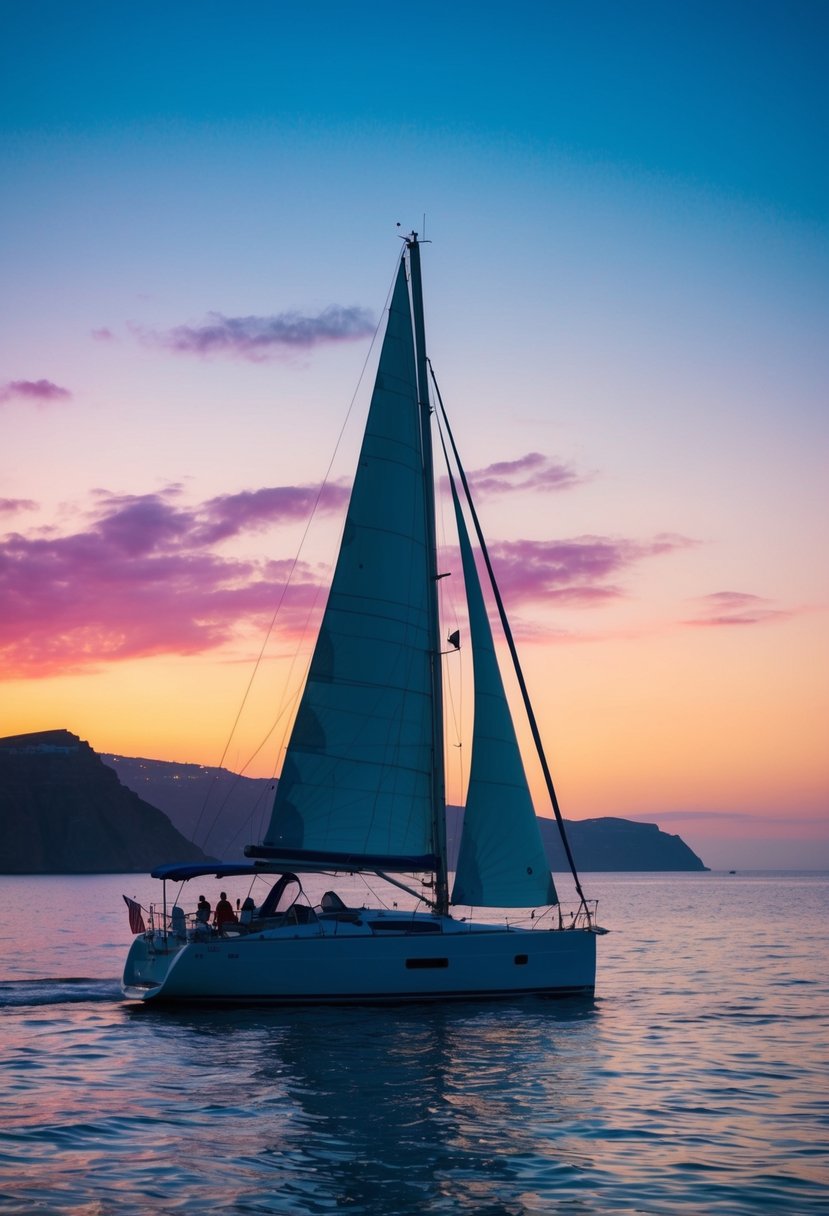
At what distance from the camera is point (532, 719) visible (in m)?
30.8

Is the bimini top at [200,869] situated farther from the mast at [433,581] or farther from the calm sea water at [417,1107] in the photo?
the mast at [433,581]

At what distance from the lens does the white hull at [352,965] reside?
26.9 metres

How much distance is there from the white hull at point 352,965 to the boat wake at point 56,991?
3.76 metres

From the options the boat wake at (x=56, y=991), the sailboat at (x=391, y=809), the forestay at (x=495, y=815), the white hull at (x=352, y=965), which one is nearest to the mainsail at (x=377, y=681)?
the sailboat at (x=391, y=809)

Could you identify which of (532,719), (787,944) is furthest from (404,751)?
(787,944)

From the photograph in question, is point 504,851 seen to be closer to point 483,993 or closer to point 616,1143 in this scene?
point 483,993

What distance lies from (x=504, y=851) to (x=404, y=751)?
3.26 metres

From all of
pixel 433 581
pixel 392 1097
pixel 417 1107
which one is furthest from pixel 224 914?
pixel 417 1107

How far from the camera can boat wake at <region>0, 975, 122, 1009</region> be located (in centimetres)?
3102

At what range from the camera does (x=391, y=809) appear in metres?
28.6

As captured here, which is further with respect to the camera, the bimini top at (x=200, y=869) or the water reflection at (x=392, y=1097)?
the bimini top at (x=200, y=869)

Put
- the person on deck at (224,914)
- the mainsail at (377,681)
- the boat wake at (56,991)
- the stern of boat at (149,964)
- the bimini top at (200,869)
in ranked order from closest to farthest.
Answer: the stern of boat at (149,964) → the mainsail at (377,681) → the person on deck at (224,914) → the bimini top at (200,869) → the boat wake at (56,991)

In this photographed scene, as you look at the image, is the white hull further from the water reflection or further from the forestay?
the forestay

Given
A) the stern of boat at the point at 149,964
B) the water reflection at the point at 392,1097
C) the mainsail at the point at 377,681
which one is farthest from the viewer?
the mainsail at the point at 377,681
